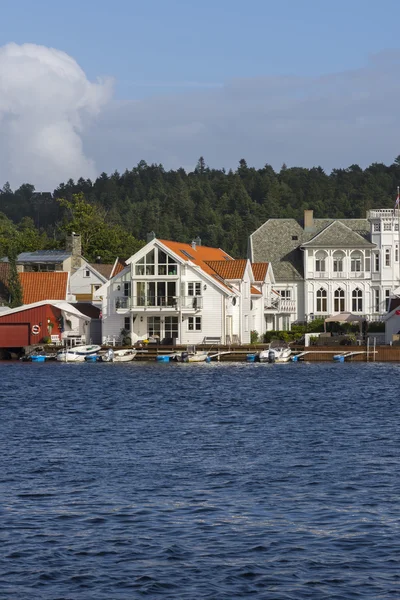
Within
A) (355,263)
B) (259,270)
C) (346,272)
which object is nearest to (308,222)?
(355,263)

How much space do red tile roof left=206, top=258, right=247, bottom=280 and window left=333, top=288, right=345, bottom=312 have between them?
643 inches

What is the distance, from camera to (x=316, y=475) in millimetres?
30297

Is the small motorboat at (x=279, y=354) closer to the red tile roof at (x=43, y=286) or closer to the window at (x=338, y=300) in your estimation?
the red tile roof at (x=43, y=286)

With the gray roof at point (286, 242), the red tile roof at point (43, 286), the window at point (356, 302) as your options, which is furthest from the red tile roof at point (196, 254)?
the window at point (356, 302)

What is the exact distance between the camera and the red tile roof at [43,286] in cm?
9525

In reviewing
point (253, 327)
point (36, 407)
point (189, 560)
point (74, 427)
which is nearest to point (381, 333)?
point (253, 327)

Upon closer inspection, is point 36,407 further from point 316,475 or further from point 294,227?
point 294,227

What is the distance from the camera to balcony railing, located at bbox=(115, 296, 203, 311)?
84812mm

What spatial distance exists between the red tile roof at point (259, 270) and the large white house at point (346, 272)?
23.8 ft

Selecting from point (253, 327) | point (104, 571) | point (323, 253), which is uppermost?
point (323, 253)

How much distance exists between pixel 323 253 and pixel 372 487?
7765 cm

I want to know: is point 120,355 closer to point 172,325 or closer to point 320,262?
point 172,325

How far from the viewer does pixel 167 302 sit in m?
85.2

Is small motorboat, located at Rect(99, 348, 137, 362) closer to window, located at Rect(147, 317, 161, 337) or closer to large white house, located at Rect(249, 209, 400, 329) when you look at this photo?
window, located at Rect(147, 317, 161, 337)
